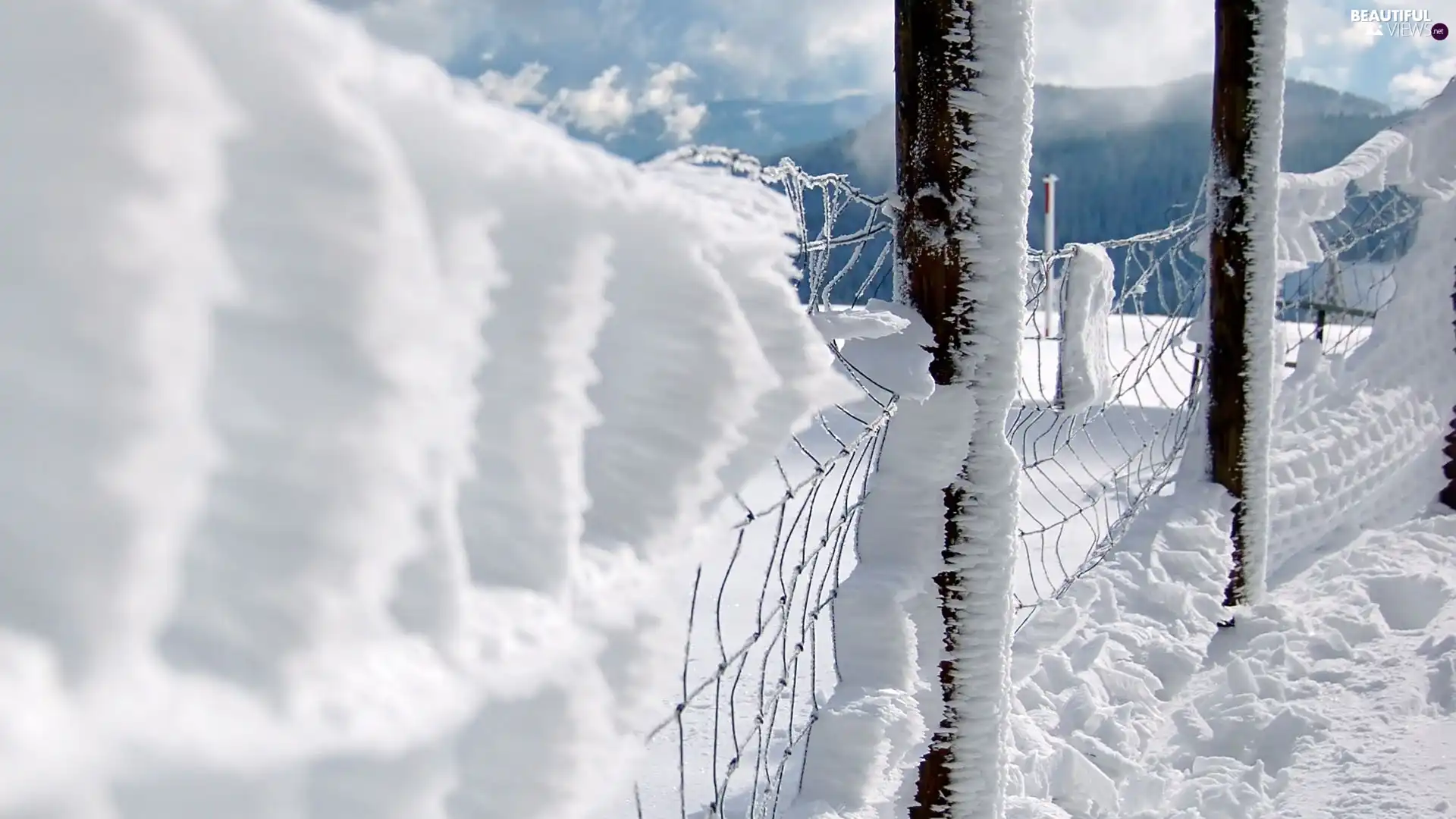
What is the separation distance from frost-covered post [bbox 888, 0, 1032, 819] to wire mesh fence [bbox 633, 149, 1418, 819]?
0.32 ft

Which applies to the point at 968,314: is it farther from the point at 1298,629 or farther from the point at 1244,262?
the point at 1298,629

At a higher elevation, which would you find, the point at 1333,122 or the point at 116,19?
the point at 1333,122

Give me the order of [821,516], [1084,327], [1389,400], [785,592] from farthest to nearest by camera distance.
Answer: [821,516], [1389,400], [1084,327], [785,592]

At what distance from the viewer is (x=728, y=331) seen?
774 mm

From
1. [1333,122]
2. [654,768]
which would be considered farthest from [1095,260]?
[1333,122]

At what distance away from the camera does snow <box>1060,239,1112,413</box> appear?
6.93ft

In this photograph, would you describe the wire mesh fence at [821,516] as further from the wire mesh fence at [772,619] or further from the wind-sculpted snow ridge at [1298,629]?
the wind-sculpted snow ridge at [1298,629]

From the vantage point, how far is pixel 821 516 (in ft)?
15.3

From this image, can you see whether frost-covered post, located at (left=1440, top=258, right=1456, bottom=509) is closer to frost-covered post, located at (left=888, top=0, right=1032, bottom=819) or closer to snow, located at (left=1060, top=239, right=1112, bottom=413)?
snow, located at (left=1060, top=239, right=1112, bottom=413)

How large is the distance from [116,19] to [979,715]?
144cm

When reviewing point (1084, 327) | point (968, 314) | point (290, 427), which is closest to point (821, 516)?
point (1084, 327)

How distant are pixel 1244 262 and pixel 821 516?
2274 millimetres

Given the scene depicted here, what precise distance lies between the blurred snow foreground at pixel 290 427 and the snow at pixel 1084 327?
160 cm

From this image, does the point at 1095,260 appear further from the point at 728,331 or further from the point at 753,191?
the point at 728,331
